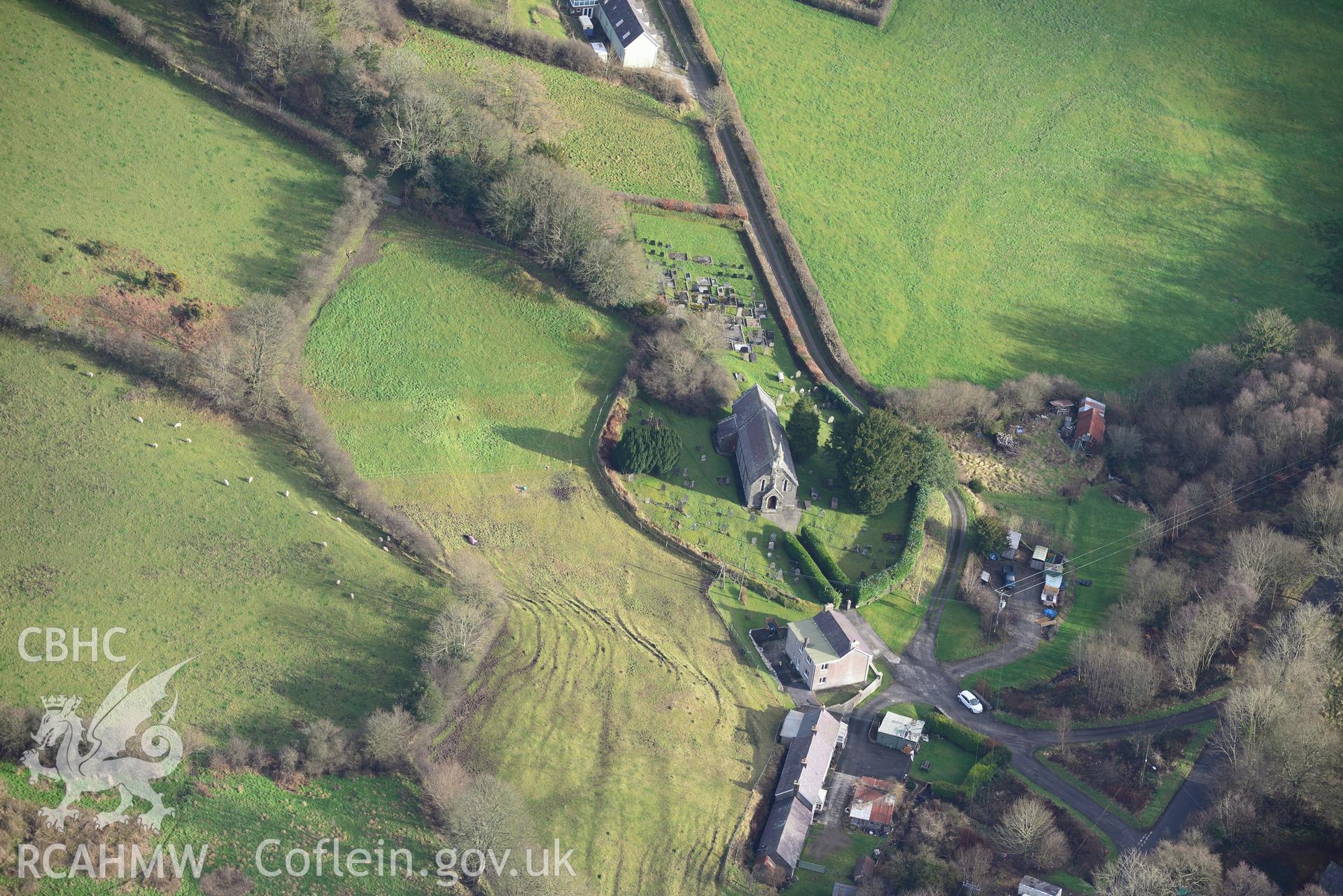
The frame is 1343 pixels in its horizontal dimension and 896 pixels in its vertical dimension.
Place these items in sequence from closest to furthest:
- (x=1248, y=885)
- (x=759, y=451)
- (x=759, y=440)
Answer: (x=1248, y=885) → (x=759, y=451) → (x=759, y=440)

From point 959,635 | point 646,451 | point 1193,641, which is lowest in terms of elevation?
point 959,635

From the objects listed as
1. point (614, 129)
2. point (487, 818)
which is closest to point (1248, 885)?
point (487, 818)

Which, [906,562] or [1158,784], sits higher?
[906,562]

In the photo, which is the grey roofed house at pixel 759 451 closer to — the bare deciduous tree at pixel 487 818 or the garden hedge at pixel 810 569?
the garden hedge at pixel 810 569

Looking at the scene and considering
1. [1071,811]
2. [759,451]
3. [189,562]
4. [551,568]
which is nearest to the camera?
[1071,811]

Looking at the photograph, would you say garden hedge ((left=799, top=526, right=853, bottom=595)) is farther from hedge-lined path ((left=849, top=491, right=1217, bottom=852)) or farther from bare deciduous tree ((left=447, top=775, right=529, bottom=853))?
bare deciduous tree ((left=447, top=775, right=529, bottom=853))

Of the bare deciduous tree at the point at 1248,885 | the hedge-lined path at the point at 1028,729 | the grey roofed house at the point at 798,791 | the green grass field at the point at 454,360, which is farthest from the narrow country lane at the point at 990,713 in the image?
the green grass field at the point at 454,360

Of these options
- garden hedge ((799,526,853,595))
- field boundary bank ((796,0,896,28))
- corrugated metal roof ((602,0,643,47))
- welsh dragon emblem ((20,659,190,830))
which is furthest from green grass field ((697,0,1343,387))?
welsh dragon emblem ((20,659,190,830))

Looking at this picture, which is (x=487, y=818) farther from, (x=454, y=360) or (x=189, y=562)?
(x=454, y=360)
